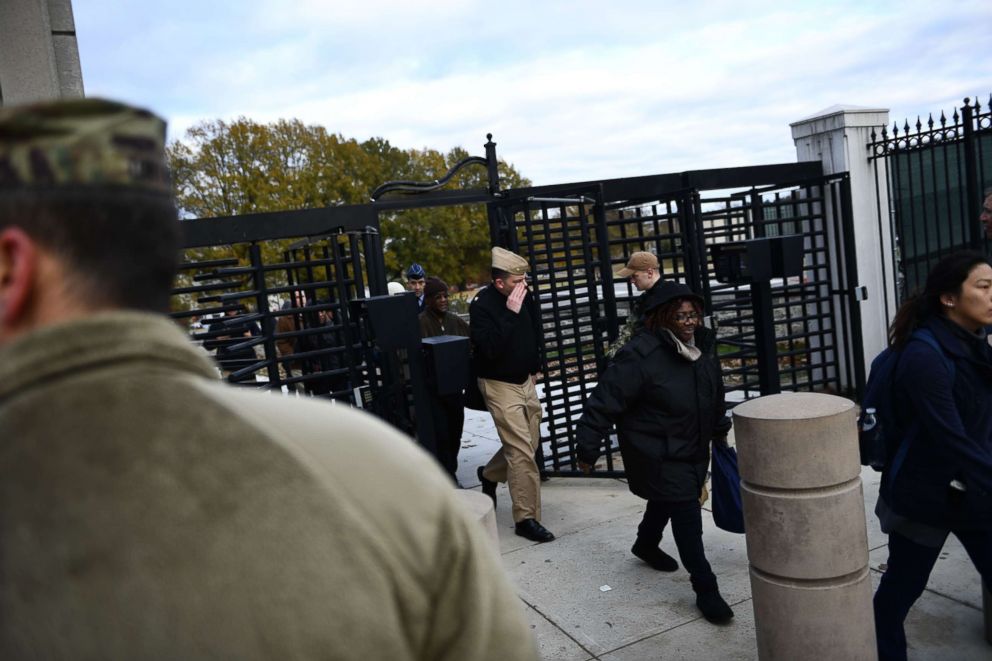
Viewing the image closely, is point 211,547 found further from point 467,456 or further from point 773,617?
point 467,456

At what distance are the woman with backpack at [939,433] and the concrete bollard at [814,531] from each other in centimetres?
16

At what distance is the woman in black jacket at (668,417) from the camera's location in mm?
4422

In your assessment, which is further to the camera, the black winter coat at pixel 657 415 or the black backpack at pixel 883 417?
the black winter coat at pixel 657 415

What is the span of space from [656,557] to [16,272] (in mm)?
4727

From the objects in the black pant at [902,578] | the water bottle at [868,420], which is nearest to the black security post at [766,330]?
the water bottle at [868,420]

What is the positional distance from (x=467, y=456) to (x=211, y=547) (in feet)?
25.8

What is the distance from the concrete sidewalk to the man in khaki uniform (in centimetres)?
358

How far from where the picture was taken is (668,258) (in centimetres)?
818

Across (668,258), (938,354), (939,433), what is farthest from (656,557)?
(668,258)

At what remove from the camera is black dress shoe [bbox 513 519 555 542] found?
232 inches

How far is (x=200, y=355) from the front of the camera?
1.03m

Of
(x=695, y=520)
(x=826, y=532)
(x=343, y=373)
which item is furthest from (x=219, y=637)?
(x=343, y=373)

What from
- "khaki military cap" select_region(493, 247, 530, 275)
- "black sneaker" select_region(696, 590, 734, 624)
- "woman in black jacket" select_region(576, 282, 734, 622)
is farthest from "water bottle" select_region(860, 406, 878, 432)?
"khaki military cap" select_region(493, 247, 530, 275)

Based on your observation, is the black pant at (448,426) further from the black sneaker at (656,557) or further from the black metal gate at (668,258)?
the black sneaker at (656,557)
